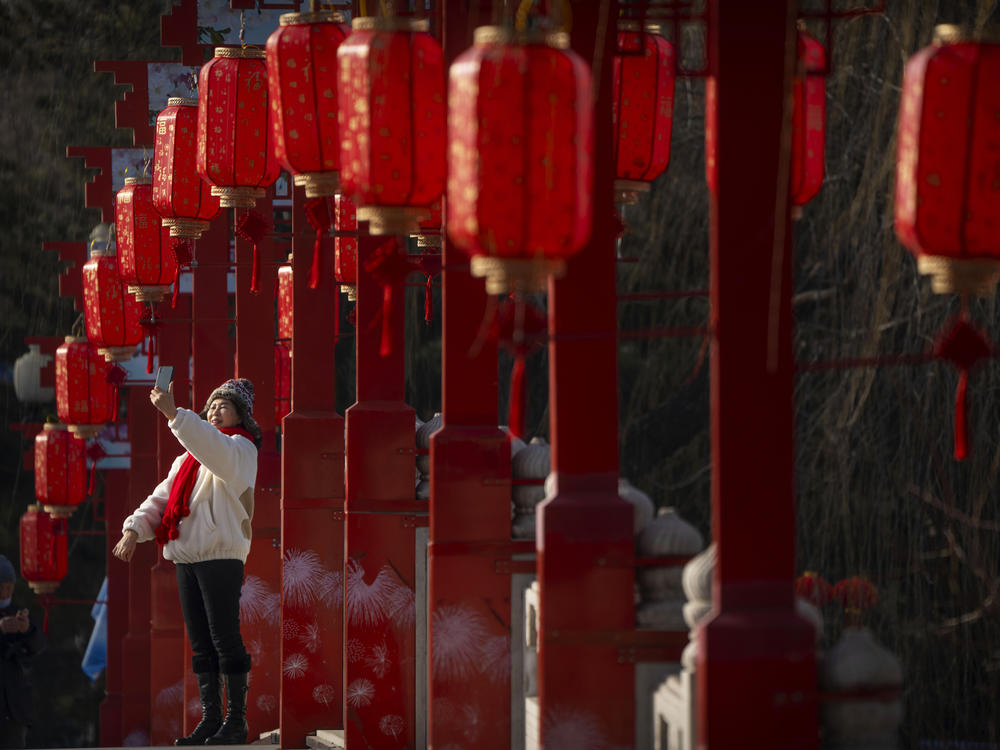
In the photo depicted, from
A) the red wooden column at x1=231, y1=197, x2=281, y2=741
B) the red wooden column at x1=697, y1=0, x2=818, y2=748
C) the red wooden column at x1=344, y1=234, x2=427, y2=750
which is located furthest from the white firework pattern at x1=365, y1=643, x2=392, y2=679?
the red wooden column at x1=697, y1=0, x2=818, y2=748

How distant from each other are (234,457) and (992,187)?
165 inches

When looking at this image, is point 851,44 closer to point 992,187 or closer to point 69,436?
point 992,187

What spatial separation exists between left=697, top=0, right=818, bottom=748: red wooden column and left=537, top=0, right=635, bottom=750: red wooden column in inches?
41.8

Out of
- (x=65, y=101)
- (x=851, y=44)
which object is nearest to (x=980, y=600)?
(x=851, y=44)

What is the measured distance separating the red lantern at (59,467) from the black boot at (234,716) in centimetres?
849

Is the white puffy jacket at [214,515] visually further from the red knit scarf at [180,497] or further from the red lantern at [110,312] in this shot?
the red lantern at [110,312]

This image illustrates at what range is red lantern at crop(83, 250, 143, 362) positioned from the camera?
1373 cm

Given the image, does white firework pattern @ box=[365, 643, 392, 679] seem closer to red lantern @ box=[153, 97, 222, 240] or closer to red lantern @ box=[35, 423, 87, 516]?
red lantern @ box=[153, 97, 222, 240]

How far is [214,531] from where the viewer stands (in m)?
8.80

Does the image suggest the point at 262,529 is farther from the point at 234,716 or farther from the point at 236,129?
the point at 236,129

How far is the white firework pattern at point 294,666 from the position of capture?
9703 mm

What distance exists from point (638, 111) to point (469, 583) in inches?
74.7

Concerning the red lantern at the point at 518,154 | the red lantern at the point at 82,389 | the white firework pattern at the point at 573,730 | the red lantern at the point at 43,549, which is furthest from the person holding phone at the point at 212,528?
the red lantern at the point at 43,549

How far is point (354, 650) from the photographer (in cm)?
868
